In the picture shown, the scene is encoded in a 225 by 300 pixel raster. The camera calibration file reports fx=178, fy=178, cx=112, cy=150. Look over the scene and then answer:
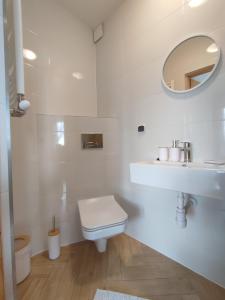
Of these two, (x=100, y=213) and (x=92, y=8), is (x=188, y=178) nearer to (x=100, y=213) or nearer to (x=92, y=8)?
(x=100, y=213)

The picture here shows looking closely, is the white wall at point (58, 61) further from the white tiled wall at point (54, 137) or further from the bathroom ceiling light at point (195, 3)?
the bathroom ceiling light at point (195, 3)

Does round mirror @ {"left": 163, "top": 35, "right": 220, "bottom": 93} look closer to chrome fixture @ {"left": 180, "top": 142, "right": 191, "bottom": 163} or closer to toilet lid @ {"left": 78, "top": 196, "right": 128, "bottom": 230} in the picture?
chrome fixture @ {"left": 180, "top": 142, "right": 191, "bottom": 163}

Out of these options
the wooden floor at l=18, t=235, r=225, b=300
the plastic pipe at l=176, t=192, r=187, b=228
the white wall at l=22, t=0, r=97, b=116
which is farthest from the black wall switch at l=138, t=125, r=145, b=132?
the wooden floor at l=18, t=235, r=225, b=300

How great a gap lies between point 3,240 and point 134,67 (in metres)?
1.80

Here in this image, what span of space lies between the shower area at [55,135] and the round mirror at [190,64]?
2.68 ft

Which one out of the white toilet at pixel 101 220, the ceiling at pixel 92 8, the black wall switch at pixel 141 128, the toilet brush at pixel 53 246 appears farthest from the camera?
the ceiling at pixel 92 8

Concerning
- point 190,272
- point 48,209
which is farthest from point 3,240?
point 190,272

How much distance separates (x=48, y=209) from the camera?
1788 mm

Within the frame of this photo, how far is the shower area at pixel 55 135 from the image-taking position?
1.64m

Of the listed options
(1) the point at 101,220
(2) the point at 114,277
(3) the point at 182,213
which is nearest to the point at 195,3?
(3) the point at 182,213

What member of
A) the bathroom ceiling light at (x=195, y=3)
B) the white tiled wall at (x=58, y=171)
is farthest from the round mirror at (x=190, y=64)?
the white tiled wall at (x=58, y=171)

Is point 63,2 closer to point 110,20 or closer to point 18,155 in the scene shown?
point 110,20

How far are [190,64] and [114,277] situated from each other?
176 cm

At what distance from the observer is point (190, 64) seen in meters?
1.38
